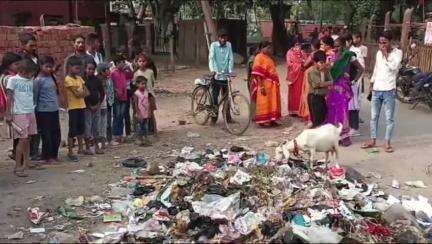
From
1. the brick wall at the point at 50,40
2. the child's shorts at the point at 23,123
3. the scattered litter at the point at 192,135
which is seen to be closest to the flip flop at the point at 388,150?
the scattered litter at the point at 192,135

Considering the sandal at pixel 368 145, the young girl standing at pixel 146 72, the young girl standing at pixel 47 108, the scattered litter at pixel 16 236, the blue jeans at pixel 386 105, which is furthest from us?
the young girl standing at pixel 146 72

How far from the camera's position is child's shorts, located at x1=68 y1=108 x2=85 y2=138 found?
751 cm

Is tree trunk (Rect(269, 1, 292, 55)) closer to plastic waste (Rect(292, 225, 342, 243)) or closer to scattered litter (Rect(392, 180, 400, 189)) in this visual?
scattered litter (Rect(392, 180, 400, 189))

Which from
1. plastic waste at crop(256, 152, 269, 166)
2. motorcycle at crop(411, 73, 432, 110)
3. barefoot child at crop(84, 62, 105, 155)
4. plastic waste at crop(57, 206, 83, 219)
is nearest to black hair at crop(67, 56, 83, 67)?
barefoot child at crop(84, 62, 105, 155)

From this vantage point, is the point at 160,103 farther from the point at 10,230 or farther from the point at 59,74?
the point at 10,230

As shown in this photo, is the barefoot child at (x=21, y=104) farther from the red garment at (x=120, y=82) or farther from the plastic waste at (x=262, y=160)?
the plastic waste at (x=262, y=160)

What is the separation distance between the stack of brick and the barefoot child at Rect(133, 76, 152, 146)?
9.71 ft

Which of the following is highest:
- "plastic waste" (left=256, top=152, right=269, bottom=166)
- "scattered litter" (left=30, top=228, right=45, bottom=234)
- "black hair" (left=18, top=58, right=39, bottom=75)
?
"black hair" (left=18, top=58, right=39, bottom=75)

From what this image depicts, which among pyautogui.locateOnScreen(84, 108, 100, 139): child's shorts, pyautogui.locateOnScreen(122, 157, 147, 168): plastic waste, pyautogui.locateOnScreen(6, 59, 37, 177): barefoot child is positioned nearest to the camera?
pyautogui.locateOnScreen(6, 59, 37, 177): barefoot child

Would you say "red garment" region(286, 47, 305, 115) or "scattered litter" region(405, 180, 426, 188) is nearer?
"scattered litter" region(405, 180, 426, 188)

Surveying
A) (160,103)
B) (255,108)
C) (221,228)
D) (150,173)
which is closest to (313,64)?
(255,108)

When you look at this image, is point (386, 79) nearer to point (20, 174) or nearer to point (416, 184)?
point (416, 184)

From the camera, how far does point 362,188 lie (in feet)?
20.3

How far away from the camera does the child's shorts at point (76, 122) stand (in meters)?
7.51
